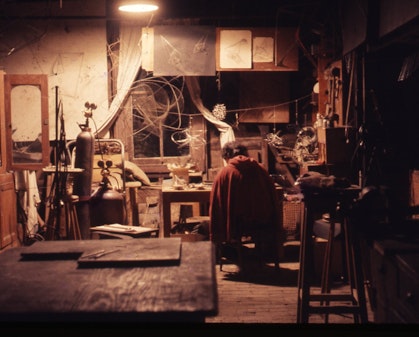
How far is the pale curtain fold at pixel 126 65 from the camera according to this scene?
969 cm

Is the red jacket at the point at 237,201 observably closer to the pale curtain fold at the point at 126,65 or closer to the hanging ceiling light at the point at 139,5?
the hanging ceiling light at the point at 139,5

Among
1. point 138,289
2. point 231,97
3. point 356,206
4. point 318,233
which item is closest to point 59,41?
point 231,97

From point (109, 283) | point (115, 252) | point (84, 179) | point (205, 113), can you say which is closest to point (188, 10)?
point (205, 113)

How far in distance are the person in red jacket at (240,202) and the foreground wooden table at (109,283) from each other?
11.1 ft

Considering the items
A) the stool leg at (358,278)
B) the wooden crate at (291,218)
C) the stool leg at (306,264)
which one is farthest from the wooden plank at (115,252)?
the wooden crate at (291,218)

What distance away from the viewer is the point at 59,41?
9.74 m

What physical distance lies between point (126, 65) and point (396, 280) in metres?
7.12

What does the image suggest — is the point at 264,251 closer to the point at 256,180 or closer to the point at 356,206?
the point at 256,180

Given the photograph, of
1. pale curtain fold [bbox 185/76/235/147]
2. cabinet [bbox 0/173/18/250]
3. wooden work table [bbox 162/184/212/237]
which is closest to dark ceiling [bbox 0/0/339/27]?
pale curtain fold [bbox 185/76/235/147]

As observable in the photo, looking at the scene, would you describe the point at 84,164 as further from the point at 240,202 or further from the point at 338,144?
the point at 338,144

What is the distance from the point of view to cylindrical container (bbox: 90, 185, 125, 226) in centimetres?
848

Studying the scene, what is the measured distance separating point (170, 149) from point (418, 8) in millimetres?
5405

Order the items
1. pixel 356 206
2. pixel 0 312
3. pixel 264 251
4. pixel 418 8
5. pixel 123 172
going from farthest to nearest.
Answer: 1. pixel 123 172
2. pixel 264 251
3. pixel 418 8
4. pixel 356 206
5. pixel 0 312

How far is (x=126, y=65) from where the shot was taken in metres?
9.73
